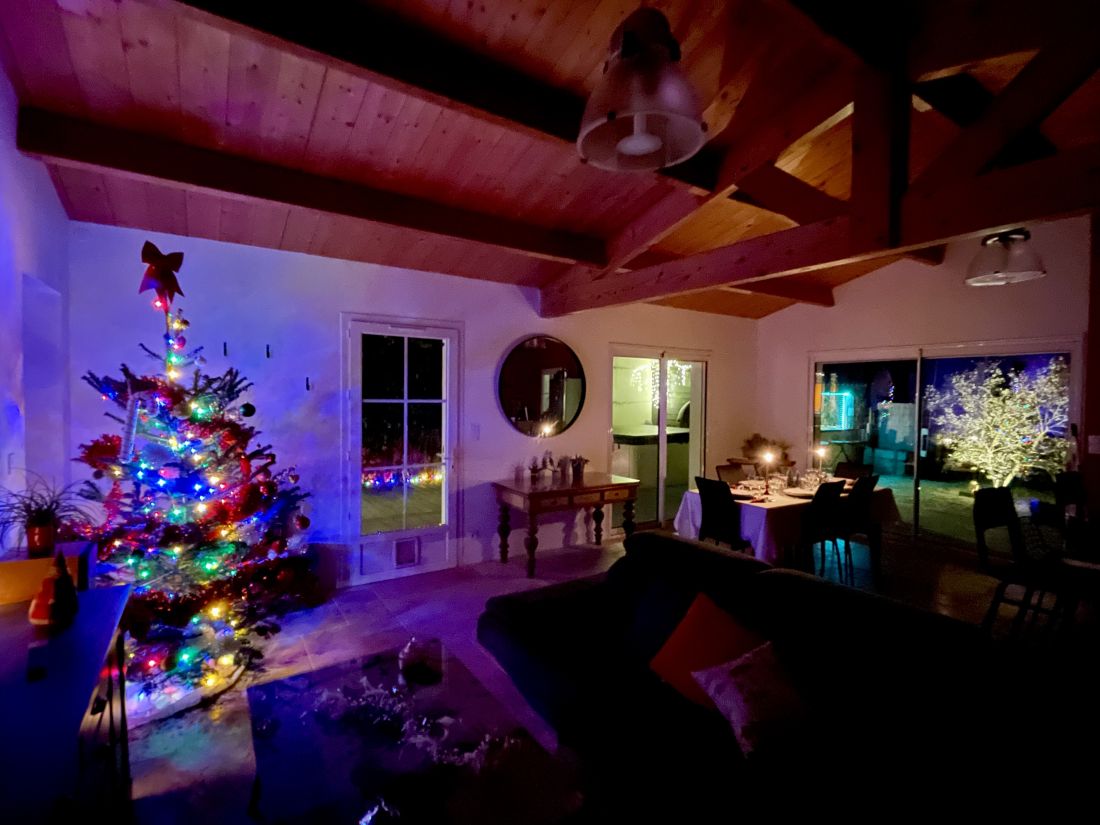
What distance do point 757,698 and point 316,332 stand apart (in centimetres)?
370

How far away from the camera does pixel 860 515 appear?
166 inches

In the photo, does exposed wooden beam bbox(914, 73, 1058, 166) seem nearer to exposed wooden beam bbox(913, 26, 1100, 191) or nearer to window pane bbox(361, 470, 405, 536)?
exposed wooden beam bbox(913, 26, 1100, 191)

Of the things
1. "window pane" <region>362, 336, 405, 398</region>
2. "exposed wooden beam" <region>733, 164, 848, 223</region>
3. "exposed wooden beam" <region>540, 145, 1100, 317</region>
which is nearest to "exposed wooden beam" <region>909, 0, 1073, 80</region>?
"exposed wooden beam" <region>540, 145, 1100, 317</region>

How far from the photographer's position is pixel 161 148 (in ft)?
8.69

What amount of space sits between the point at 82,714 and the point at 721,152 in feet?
11.9

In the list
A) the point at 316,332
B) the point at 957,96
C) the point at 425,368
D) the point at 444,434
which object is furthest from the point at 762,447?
the point at 316,332

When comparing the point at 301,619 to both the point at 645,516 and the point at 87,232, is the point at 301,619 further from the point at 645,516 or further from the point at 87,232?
the point at 645,516

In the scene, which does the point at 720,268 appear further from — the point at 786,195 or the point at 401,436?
the point at 401,436

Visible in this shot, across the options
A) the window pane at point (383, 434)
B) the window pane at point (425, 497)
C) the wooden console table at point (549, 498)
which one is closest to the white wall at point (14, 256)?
the window pane at point (383, 434)

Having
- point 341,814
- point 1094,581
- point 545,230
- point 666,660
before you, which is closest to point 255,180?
point 545,230

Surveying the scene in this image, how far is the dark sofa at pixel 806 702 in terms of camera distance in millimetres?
1518

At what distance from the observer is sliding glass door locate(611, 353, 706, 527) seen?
6.18 m

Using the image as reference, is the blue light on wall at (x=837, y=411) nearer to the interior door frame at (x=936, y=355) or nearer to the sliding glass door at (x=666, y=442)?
the interior door frame at (x=936, y=355)

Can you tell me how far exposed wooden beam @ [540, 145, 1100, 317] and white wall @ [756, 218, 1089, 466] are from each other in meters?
3.11
